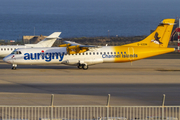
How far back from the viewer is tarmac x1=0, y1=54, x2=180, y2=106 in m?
18.2

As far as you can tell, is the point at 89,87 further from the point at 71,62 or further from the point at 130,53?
the point at 130,53

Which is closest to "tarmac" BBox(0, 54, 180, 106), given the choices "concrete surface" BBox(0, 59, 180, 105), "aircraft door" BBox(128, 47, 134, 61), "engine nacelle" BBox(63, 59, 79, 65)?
"concrete surface" BBox(0, 59, 180, 105)

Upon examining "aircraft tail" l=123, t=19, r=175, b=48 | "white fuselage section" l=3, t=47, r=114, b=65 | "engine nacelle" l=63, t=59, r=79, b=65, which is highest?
"aircraft tail" l=123, t=19, r=175, b=48

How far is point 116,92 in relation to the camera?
827 inches

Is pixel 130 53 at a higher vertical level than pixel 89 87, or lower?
higher

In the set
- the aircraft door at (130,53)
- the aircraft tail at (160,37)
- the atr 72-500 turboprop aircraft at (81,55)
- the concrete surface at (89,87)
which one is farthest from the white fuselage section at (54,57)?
the aircraft tail at (160,37)

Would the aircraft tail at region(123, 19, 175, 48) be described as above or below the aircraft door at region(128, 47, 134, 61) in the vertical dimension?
above

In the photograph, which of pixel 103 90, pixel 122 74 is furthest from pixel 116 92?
pixel 122 74

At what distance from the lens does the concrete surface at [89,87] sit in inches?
722

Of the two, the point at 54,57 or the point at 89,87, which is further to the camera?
the point at 54,57

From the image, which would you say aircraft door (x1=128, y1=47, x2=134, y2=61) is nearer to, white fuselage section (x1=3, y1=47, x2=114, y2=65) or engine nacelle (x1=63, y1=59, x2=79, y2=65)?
white fuselage section (x1=3, y1=47, x2=114, y2=65)

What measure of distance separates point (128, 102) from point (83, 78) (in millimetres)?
10268

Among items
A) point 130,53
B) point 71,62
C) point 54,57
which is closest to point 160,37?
point 130,53

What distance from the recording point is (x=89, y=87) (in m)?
23.0
